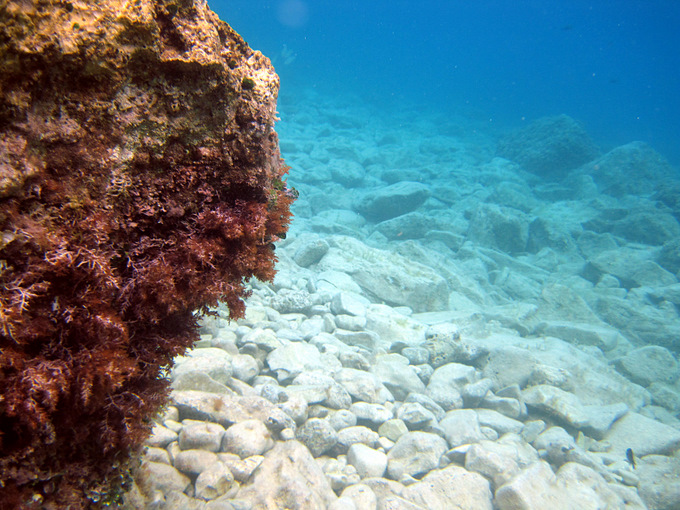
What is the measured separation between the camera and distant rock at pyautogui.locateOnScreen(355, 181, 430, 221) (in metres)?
17.2

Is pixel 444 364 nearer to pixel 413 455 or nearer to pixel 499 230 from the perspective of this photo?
pixel 413 455

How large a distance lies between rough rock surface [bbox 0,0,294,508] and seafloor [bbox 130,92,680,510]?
129cm

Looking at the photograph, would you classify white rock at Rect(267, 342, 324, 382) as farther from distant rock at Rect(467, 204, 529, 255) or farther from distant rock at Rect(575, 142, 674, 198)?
distant rock at Rect(575, 142, 674, 198)

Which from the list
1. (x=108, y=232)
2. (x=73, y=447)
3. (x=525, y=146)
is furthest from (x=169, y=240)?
(x=525, y=146)

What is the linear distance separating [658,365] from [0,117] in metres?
14.0

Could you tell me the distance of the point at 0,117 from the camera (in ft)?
4.56

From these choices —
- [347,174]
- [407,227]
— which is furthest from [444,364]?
[347,174]

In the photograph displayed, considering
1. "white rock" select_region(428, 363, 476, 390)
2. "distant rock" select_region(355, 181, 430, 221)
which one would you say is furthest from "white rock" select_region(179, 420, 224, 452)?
"distant rock" select_region(355, 181, 430, 221)

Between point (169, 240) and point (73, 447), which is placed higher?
point (169, 240)

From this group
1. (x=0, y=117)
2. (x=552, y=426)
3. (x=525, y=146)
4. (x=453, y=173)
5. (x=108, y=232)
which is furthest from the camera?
(x=525, y=146)

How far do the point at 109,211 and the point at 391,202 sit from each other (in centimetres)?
1614

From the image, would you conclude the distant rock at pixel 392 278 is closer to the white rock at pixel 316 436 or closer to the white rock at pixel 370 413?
the white rock at pixel 370 413

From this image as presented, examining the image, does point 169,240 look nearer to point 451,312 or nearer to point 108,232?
point 108,232

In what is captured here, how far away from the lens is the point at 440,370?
6.82 meters
